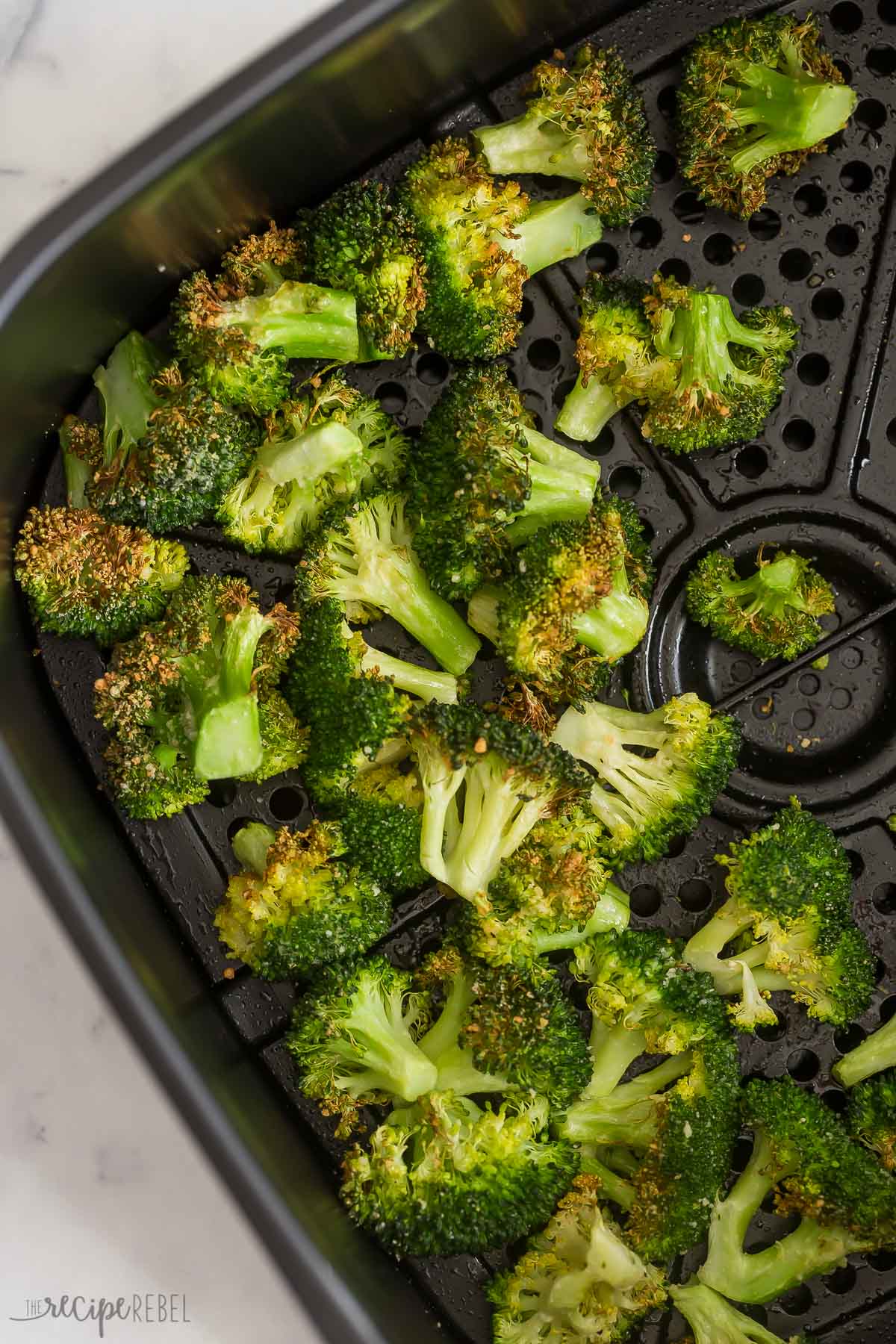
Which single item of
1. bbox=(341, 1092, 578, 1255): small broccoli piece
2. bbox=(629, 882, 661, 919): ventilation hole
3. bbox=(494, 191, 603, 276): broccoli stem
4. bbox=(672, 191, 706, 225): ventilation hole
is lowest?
bbox=(341, 1092, 578, 1255): small broccoli piece

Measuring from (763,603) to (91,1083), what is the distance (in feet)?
4.00

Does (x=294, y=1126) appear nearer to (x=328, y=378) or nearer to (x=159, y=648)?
(x=159, y=648)

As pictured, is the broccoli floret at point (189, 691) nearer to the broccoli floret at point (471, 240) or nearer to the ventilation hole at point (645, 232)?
the broccoli floret at point (471, 240)

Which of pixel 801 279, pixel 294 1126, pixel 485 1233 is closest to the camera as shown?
pixel 485 1233

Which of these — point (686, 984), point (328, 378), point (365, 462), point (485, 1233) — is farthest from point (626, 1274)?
point (328, 378)

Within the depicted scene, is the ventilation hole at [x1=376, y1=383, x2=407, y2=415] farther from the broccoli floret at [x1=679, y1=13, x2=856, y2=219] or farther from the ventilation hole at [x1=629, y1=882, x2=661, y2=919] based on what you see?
the ventilation hole at [x1=629, y1=882, x2=661, y2=919]

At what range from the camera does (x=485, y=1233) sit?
149 centimetres

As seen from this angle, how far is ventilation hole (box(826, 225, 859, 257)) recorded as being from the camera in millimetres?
1689

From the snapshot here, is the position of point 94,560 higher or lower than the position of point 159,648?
higher

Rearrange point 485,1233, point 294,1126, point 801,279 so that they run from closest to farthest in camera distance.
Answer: point 485,1233, point 294,1126, point 801,279

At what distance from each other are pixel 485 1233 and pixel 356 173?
4.68 ft

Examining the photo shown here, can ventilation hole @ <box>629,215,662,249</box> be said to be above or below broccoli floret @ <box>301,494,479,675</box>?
above

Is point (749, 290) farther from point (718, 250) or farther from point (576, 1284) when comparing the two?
point (576, 1284)

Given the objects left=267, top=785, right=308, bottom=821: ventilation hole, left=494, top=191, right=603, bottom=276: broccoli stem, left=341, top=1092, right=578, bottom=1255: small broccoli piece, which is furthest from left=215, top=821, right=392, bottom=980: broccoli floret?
left=494, top=191, right=603, bottom=276: broccoli stem
